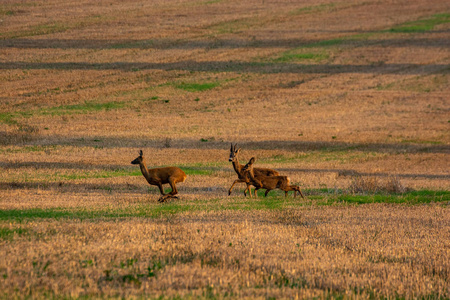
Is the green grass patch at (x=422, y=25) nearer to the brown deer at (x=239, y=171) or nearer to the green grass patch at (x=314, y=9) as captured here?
the green grass patch at (x=314, y=9)

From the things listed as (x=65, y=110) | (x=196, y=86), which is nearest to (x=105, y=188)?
(x=65, y=110)

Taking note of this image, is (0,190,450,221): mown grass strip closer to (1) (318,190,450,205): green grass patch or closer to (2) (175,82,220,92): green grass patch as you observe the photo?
(1) (318,190,450,205): green grass patch

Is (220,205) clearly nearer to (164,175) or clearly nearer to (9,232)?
(164,175)

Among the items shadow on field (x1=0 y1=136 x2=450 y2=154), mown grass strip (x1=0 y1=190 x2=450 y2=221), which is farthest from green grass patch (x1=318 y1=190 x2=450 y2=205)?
shadow on field (x1=0 y1=136 x2=450 y2=154)

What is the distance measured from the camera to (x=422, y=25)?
241 feet

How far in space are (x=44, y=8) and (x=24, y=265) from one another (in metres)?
63.6

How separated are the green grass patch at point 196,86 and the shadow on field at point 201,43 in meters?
9.61

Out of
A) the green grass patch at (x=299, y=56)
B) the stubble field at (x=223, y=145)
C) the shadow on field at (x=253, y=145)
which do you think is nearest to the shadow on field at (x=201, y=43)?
the stubble field at (x=223, y=145)

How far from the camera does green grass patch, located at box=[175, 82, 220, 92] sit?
172 ft

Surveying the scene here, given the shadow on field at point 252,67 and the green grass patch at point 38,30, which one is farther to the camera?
the green grass patch at point 38,30

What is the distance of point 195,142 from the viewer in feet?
120

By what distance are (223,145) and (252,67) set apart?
951 inches

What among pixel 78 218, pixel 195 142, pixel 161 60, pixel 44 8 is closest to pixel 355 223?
pixel 78 218

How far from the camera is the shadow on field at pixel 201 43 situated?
59469mm
